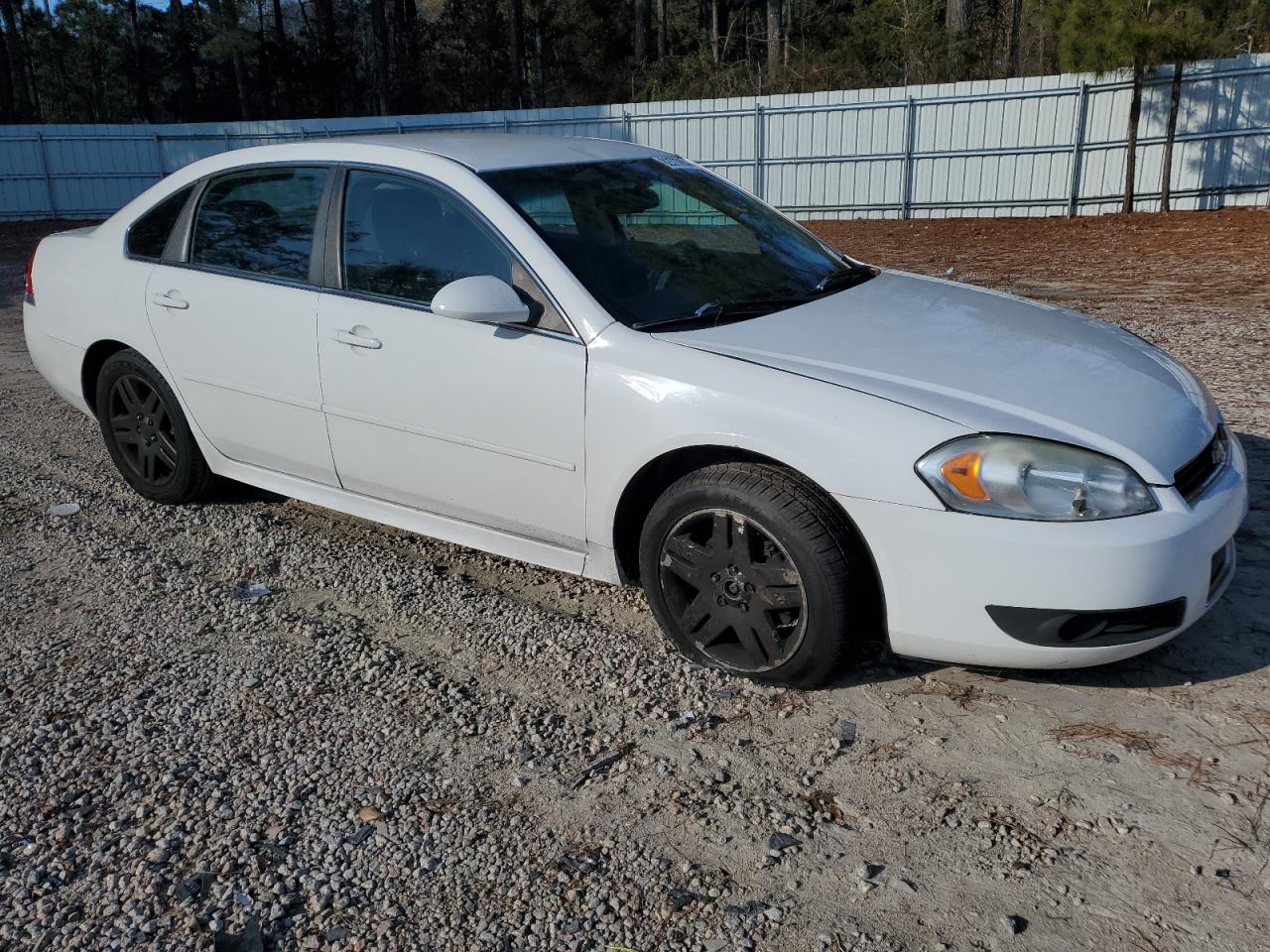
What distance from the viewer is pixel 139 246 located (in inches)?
193

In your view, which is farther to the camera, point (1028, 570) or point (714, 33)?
point (714, 33)

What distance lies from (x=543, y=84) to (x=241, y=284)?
113ft

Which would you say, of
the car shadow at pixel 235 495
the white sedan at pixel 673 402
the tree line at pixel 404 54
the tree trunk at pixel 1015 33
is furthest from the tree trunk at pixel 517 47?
the white sedan at pixel 673 402

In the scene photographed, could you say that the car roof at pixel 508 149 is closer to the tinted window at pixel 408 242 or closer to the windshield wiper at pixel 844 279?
the tinted window at pixel 408 242

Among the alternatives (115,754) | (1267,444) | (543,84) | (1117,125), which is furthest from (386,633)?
(543,84)

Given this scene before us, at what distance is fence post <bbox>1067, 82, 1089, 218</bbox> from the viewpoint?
17969 millimetres

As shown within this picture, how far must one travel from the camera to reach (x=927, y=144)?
19500 mm

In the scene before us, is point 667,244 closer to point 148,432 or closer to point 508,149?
point 508,149

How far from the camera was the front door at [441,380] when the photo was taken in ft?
11.8

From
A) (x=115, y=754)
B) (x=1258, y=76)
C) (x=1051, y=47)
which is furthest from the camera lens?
(x=1051, y=47)

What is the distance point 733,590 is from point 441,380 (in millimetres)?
1283

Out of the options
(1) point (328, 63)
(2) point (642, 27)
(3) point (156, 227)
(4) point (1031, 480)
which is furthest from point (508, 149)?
(1) point (328, 63)

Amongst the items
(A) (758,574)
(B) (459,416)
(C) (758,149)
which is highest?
(B) (459,416)

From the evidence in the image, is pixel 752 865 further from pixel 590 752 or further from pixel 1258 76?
pixel 1258 76
